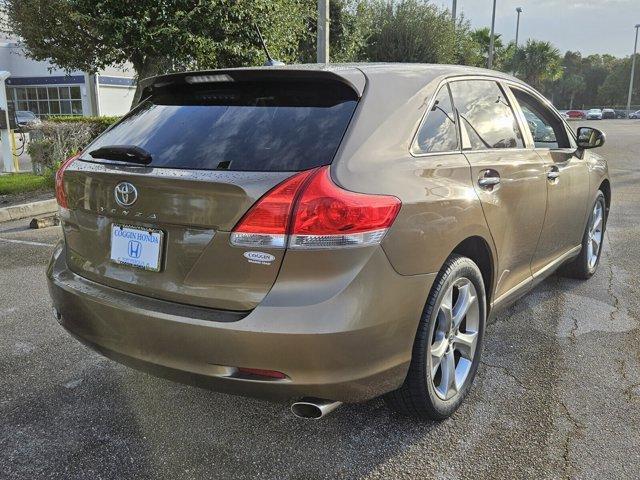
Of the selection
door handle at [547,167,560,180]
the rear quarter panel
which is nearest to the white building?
door handle at [547,167,560,180]

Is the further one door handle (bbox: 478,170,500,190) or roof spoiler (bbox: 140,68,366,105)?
door handle (bbox: 478,170,500,190)

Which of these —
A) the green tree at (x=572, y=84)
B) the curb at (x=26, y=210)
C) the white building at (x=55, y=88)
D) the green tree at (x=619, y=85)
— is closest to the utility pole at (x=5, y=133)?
the curb at (x=26, y=210)

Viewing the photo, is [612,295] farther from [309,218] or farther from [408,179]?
[309,218]

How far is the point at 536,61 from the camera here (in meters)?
57.2

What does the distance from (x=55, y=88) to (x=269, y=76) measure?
3842cm

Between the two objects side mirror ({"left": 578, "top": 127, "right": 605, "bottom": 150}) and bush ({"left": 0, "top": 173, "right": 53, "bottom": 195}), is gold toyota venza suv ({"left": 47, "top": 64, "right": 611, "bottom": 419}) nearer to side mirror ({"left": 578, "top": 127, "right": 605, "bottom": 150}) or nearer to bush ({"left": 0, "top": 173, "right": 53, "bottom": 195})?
side mirror ({"left": 578, "top": 127, "right": 605, "bottom": 150})

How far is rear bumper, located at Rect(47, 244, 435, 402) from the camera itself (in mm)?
2035

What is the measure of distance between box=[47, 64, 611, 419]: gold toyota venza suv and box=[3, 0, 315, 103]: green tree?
750 cm

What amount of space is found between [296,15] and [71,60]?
4.66 m

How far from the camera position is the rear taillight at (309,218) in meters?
2.05

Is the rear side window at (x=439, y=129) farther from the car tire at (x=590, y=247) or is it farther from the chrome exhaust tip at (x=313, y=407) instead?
the car tire at (x=590, y=247)

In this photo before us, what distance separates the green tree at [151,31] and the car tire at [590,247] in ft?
24.2

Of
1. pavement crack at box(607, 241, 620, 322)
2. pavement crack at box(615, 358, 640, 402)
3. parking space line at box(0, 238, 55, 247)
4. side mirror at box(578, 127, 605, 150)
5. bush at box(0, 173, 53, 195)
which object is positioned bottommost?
parking space line at box(0, 238, 55, 247)

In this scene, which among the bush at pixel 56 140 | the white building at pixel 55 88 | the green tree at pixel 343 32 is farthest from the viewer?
the white building at pixel 55 88
